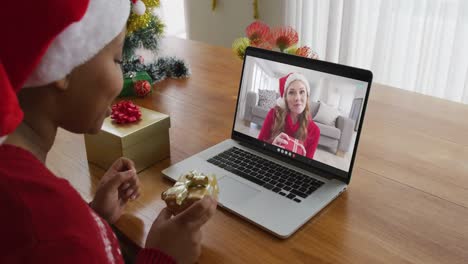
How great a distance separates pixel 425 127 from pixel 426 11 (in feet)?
3.44

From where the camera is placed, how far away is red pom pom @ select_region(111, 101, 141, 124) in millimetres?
1004

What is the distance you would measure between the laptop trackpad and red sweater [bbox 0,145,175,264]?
0.32 meters

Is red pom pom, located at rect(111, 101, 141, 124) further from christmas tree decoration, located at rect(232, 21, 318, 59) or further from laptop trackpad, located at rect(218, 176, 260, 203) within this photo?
christmas tree decoration, located at rect(232, 21, 318, 59)

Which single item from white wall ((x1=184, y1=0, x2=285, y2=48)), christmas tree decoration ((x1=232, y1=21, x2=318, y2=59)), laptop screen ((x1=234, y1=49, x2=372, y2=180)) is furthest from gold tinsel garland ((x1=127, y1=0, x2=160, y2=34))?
white wall ((x1=184, y1=0, x2=285, y2=48))

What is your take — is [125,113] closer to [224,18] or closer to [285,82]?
[285,82]

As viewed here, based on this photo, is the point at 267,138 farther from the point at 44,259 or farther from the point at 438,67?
the point at 438,67

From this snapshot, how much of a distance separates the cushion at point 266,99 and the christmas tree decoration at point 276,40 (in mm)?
225

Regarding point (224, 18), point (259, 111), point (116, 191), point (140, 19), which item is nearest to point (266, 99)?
point (259, 111)

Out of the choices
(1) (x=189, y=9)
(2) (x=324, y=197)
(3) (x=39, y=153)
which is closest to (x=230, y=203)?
(2) (x=324, y=197)

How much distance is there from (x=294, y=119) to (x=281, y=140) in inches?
2.5

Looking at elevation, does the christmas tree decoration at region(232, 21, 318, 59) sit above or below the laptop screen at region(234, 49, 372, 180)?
above

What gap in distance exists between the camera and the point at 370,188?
0.93m

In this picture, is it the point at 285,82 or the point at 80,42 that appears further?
the point at 285,82

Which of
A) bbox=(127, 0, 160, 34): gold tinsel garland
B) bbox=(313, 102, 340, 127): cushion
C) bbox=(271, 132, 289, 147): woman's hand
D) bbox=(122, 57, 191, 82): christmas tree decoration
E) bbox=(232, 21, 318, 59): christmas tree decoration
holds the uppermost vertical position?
bbox=(127, 0, 160, 34): gold tinsel garland
